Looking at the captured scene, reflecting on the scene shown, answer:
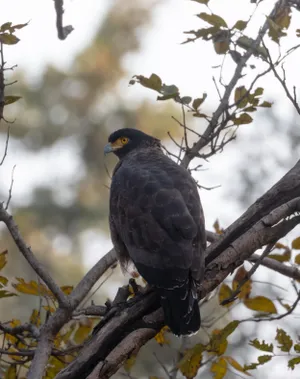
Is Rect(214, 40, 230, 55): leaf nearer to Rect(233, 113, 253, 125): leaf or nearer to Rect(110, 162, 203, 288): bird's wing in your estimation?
Rect(233, 113, 253, 125): leaf

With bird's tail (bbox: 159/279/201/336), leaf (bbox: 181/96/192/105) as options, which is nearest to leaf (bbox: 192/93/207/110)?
leaf (bbox: 181/96/192/105)

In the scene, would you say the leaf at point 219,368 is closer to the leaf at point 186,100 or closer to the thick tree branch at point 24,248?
the thick tree branch at point 24,248

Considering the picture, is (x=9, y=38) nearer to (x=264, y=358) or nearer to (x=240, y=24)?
(x=240, y=24)

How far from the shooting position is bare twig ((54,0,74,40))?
5059mm

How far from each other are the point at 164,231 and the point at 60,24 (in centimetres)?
163

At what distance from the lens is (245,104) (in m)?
4.96

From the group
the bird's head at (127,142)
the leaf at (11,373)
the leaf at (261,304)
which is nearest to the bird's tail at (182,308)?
the leaf at (261,304)

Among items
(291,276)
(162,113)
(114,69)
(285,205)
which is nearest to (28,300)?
(162,113)

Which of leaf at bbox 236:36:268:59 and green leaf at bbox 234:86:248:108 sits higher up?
leaf at bbox 236:36:268:59

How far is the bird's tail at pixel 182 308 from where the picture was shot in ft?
13.4

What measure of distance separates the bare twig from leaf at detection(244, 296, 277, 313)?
83.3 inches

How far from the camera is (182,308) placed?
412cm

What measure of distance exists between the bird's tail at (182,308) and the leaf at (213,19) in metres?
1.51

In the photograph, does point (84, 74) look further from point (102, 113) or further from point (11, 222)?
point (11, 222)
